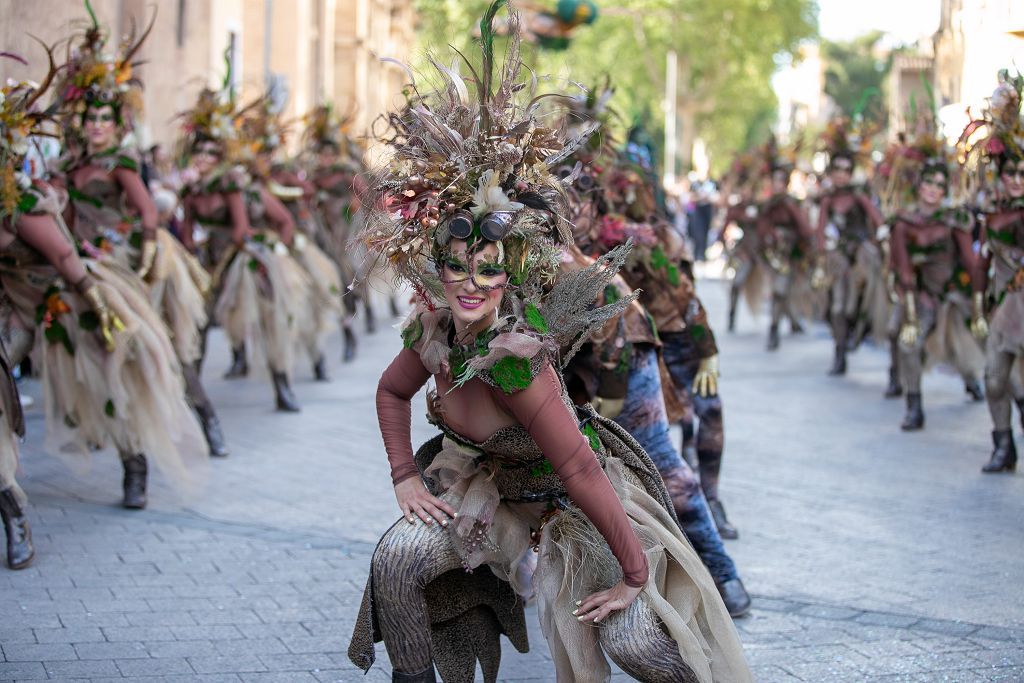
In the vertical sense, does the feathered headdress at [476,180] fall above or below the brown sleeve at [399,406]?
above

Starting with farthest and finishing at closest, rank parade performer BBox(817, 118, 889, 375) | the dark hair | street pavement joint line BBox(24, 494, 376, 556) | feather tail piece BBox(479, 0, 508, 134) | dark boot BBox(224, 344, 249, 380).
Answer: the dark hair, parade performer BBox(817, 118, 889, 375), dark boot BBox(224, 344, 249, 380), street pavement joint line BBox(24, 494, 376, 556), feather tail piece BBox(479, 0, 508, 134)

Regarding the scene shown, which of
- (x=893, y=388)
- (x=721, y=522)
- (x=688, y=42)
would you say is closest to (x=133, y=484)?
(x=721, y=522)

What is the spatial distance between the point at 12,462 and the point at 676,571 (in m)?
3.38

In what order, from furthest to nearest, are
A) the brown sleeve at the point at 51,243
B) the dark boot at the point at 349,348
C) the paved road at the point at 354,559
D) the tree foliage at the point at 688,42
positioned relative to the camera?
the tree foliage at the point at 688,42 < the dark boot at the point at 349,348 < the brown sleeve at the point at 51,243 < the paved road at the point at 354,559

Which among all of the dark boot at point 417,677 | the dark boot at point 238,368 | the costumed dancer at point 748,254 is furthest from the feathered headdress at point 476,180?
the costumed dancer at point 748,254

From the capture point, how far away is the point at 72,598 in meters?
5.77

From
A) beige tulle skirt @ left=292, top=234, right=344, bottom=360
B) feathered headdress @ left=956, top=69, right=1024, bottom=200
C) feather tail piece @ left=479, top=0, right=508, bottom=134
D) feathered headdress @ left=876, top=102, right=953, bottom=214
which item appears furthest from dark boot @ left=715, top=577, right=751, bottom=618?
beige tulle skirt @ left=292, top=234, right=344, bottom=360

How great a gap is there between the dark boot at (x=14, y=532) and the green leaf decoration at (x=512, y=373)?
10.3 feet

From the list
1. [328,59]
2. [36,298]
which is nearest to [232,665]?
[36,298]

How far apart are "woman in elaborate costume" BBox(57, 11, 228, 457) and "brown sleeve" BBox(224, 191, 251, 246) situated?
173 centimetres

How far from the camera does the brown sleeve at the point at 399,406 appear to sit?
421cm

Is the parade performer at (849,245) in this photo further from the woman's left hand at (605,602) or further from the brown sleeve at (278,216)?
the woman's left hand at (605,602)

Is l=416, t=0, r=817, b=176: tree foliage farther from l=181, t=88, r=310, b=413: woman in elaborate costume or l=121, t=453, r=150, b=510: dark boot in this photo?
l=121, t=453, r=150, b=510: dark boot

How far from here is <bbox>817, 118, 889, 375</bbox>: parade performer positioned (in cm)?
1387
